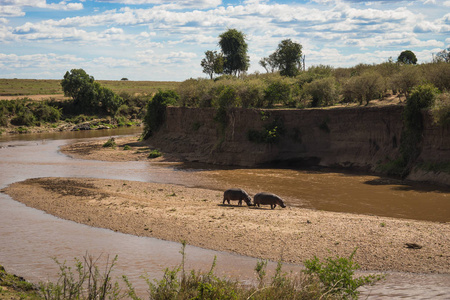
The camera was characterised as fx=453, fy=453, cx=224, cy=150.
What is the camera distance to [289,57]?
50312mm

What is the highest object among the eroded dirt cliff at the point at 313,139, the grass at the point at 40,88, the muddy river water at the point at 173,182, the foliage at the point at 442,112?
the grass at the point at 40,88

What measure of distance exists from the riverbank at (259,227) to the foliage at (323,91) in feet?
51.4

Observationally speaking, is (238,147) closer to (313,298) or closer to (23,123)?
(313,298)

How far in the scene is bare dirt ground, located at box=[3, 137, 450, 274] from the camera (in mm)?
12648

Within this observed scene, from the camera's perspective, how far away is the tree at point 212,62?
5747 cm

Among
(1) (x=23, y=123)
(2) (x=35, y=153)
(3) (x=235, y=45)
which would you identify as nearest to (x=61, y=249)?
(2) (x=35, y=153)

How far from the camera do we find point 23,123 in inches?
2377

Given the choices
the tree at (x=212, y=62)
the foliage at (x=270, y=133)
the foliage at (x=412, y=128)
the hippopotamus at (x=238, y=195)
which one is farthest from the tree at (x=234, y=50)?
the hippopotamus at (x=238, y=195)

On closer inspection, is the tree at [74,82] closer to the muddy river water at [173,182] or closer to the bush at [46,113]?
the bush at [46,113]

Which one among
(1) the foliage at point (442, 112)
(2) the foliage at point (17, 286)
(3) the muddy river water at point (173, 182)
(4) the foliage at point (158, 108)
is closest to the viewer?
(2) the foliage at point (17, 286)

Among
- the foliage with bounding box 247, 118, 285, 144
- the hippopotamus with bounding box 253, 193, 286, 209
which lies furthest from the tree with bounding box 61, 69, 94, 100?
the hippopotamus with bounding box 253, 193, 286, 209

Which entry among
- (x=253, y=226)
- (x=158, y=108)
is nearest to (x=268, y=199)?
(x=253, y=226)

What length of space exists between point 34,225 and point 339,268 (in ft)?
39.4

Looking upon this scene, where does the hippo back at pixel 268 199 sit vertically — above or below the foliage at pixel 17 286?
above
